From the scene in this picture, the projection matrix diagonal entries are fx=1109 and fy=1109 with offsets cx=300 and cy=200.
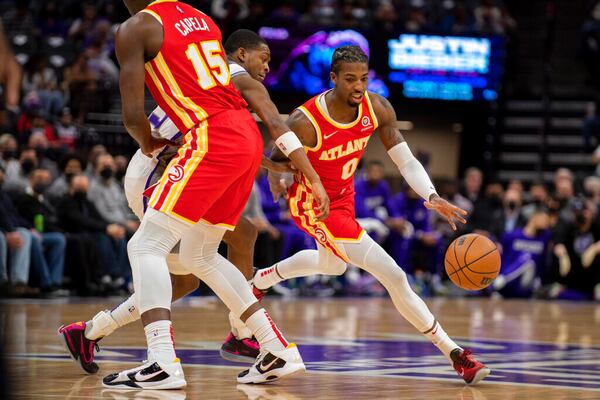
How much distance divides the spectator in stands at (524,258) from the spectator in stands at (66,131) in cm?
623

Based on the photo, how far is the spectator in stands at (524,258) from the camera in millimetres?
15398

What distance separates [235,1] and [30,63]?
4.67m

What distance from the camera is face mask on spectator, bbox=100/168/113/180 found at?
42.9ft

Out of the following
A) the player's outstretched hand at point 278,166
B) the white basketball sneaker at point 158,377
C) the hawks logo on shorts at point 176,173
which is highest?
the player's outstretched hand at point 278,166

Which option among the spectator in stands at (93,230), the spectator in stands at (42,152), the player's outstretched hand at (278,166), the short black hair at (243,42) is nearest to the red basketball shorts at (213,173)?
the player's outstretched hand at (278,166)

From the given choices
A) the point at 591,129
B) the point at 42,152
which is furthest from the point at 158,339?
the point at 591,129

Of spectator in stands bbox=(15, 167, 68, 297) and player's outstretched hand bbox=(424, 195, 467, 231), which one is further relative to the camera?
spectator in stands bbox=(15, 167, 68, 297)

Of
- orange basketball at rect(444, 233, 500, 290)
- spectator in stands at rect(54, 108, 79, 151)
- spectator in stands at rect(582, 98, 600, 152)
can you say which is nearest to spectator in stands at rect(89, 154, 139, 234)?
spectator in stands at rect(54, 108, 79, 151)

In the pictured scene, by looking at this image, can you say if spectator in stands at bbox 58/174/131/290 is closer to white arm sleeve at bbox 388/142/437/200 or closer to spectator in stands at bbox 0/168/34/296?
spectator in stands at bbox 0/168/34/296

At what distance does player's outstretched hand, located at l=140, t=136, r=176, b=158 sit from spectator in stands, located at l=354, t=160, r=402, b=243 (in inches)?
378

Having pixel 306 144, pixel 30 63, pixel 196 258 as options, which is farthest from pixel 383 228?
pixel 196 258

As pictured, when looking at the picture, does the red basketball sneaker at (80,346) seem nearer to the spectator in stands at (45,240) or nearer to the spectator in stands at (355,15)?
the spectator in stands at (45,240)

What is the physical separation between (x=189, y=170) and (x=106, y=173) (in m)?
8.29

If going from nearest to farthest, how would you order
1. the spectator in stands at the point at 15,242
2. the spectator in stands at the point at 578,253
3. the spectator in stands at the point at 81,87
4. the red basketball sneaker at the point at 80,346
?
1. the red basketball sneaker at the point at 80,346
2. the spectator in stands at the point at 15,242
3. the spectator in stands at the point at 578,253
4. the spectator in stands at the point at 81,87
